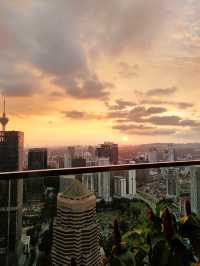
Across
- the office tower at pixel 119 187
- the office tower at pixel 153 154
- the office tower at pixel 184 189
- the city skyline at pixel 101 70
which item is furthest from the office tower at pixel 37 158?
the office tower at pixel 184 189

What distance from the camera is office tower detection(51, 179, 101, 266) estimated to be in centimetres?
189

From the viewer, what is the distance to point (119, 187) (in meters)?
2.05

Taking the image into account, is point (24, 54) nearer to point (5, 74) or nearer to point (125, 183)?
point (5, 74)

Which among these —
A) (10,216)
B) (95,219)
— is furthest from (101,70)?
(10,216)

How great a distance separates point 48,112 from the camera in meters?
2.82

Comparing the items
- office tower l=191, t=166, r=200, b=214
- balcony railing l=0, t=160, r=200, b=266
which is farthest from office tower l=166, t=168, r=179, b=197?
office tower l=191, t=166, r=200, b=214

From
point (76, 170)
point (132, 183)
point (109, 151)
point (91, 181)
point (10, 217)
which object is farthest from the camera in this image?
point (109, 151)

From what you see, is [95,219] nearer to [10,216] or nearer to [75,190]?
[75,190]

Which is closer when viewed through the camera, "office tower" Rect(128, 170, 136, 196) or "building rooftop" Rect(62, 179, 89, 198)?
"building rooftop" Rect(62, 179, 89, 198)

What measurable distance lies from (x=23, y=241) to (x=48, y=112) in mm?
1392

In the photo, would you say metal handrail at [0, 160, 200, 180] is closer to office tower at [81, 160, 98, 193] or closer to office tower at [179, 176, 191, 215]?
office tower at [81, 160, 98, 193]

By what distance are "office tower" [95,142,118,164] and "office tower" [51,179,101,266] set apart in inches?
27.8

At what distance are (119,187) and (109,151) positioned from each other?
73 centimetres

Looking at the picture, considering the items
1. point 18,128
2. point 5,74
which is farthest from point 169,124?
point 5,74
